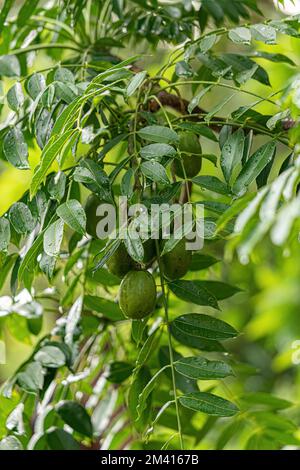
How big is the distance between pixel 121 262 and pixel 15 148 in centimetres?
23

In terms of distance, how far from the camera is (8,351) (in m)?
3.35

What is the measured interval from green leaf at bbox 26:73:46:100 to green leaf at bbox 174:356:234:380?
16.7 inches

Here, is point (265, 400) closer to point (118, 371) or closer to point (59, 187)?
point (118, 371)

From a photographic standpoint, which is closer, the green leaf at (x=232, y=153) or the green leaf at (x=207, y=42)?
the green leaf at (x=232, y=153)

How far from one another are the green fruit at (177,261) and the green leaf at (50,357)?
30 centimetres

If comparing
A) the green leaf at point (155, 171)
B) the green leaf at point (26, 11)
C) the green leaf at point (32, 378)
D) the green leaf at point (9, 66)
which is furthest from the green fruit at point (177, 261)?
the green leaf at point (26, 11)

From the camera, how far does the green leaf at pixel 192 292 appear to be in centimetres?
110

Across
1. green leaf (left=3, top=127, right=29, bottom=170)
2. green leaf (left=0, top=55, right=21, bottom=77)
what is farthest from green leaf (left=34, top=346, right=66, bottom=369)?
green leaf (left=0, top=55, right=21, bottom=77)

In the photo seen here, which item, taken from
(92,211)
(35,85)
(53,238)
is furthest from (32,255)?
(35,85)

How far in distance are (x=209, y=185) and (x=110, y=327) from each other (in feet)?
1.83

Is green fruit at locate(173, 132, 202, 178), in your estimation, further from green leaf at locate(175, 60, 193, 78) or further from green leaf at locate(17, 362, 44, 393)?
green leaf at locate(17, 362, 44, 393)

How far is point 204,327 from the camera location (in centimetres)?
111

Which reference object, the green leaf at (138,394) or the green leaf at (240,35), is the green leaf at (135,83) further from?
the green leaf at (138,394)

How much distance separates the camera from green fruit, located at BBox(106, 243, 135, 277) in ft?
3.44
